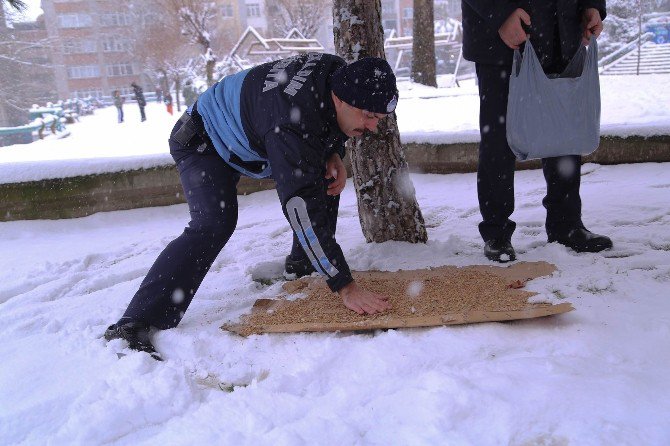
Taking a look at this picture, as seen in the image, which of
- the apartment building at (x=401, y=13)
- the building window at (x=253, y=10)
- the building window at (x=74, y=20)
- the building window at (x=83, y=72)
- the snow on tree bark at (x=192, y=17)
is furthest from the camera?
the apartment building at (x=401, y=13)

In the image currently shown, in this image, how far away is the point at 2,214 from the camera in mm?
4574

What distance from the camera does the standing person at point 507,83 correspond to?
2652mm

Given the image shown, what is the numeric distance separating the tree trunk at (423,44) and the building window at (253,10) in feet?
112

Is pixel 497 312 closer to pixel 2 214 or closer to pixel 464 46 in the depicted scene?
pixel 464 46

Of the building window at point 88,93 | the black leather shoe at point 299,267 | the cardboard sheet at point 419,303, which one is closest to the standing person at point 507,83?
the cardboard sheet at point 419,303

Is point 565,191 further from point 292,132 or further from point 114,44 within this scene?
point 114,44

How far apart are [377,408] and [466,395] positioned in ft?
0.88

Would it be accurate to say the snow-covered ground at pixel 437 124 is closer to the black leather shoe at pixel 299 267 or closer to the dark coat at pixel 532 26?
the dark coat at pixel 532 26

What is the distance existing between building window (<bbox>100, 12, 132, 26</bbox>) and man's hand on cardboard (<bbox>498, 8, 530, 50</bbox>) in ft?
150

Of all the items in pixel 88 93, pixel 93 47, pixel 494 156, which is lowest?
pixel 494 156

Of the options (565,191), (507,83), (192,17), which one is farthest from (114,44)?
A: (565,191)

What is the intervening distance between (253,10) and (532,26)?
44813 millimetres

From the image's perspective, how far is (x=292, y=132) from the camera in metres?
2.06

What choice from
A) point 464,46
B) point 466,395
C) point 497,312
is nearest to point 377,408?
point 466,395
